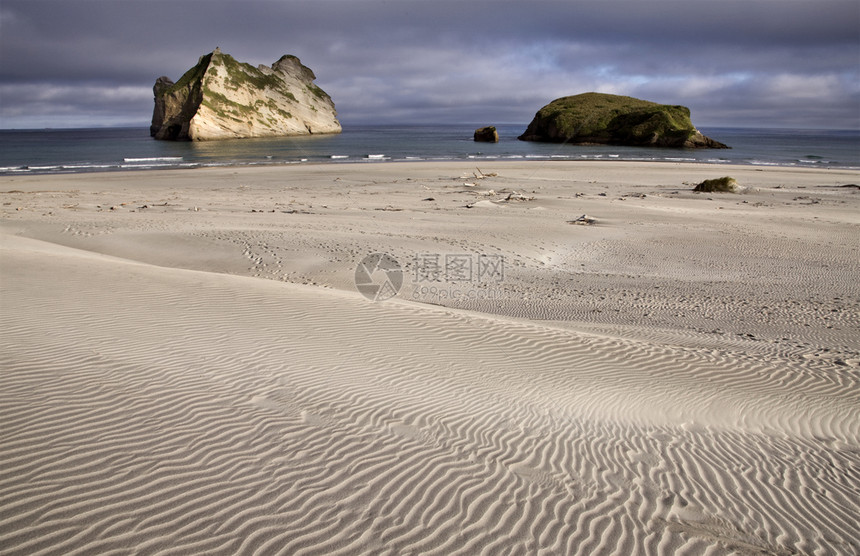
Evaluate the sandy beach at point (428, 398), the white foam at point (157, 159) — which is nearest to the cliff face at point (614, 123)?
the white foam at point (157, 159)

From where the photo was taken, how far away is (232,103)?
76375 millimetres

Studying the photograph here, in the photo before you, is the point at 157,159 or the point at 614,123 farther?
the point at 614,123

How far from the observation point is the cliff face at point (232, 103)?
237ft

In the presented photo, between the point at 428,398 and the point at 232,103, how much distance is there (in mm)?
82089

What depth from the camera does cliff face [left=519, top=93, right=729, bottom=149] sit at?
67.1m

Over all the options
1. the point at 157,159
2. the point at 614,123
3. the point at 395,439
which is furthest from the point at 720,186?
the point at 614,123

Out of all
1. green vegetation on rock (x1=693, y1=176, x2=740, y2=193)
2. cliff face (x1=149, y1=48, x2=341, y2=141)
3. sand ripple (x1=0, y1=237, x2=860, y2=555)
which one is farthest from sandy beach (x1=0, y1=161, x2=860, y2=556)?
cliff face (x1=149, y1=48, x2=341, y2=141)

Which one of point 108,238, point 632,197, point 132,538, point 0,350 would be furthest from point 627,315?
point 632,197

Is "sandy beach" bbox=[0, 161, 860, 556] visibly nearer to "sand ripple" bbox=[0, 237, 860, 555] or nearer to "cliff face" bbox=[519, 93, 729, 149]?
"sand ripple" bbox=[0, 237, 860, 555]

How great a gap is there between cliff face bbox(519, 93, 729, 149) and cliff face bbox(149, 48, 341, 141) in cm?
4241

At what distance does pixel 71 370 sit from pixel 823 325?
10.8 m

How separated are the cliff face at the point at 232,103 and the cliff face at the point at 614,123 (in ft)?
139

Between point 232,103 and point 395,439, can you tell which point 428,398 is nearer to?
point 395,439

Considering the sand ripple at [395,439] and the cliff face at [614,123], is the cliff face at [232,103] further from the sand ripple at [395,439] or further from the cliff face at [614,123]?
the sand ripple at [395,439]
